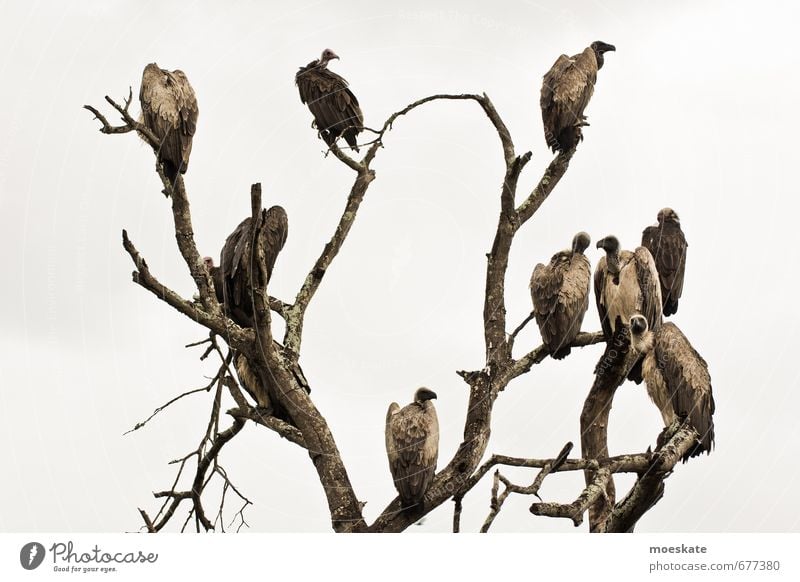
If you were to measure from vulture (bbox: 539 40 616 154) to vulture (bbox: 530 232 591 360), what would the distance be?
57.0 inches

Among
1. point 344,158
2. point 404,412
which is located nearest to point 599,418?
point 404,412

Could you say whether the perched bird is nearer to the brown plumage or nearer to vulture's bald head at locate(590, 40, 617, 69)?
the brown plumage

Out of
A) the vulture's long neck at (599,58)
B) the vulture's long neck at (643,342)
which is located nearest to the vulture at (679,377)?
the vulture's long neck at (643,342)

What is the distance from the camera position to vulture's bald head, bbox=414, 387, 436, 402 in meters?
9.35

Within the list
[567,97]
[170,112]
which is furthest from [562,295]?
[170,112]

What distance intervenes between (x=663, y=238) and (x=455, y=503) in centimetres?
502

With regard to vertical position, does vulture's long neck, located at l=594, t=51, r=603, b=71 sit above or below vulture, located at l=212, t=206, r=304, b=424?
above

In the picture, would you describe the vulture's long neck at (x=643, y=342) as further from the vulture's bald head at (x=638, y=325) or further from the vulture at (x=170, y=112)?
the vulture at (x=170, y=112)

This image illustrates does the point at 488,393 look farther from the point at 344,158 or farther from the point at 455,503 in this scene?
the point at 344,158

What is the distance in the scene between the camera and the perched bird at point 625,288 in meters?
9.96

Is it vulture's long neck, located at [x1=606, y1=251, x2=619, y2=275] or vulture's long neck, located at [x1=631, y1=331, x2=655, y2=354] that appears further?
vulture's long neck, located at [x1=606, y1=251, x2=619, y2=275]

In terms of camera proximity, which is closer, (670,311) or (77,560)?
(77,560)

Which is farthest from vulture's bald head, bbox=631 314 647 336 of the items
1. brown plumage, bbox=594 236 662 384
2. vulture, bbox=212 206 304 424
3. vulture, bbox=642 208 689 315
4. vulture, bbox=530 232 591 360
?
vulture, bbox=212 206 304 424

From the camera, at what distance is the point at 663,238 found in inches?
469
